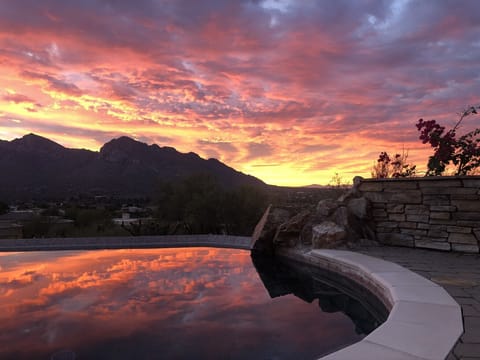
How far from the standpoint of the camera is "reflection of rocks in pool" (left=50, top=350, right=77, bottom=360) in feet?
11.3

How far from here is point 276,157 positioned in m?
16.6

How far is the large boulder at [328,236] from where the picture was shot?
7.54 m

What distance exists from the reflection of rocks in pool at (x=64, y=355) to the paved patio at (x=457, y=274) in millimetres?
3423

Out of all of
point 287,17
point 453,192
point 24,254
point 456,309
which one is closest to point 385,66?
point 287,17

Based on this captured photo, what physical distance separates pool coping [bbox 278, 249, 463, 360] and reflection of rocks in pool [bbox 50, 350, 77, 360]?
254 cm

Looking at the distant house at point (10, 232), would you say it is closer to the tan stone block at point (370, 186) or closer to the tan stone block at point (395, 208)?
the tan stone block at point (370, 186)

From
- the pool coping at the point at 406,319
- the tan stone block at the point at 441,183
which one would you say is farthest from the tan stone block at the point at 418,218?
the pool coping at the point at 406,319

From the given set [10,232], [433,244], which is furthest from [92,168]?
[433,244]

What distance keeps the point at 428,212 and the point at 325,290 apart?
2.99 meters

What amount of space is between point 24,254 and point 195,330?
7047 millimetres

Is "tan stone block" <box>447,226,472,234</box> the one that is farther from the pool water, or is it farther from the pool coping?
the pool water

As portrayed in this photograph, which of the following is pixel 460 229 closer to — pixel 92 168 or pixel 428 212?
pixel 428 212

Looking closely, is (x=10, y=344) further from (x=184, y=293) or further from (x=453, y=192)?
(x=453, y=192)

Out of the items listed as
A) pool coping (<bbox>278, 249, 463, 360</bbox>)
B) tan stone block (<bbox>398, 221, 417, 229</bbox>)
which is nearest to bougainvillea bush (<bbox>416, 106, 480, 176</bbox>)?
tan stone block (<bbox>398, 221, 417, 229</bbox>)
